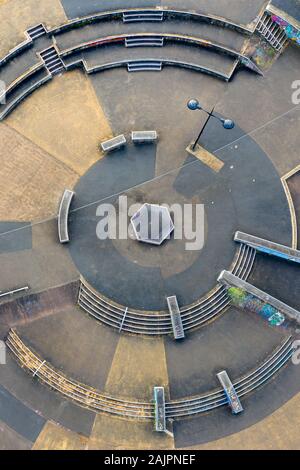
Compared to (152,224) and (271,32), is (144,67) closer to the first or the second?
(271,32)

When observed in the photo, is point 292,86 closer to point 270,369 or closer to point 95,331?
point 270,369

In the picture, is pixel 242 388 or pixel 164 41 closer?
pixel 242 388

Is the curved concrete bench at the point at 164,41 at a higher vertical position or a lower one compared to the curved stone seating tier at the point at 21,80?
higher

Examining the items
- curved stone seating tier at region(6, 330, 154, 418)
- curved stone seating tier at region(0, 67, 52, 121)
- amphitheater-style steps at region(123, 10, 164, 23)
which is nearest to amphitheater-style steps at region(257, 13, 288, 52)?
amphitheater-style steps at region(123, 10, 164, 23)

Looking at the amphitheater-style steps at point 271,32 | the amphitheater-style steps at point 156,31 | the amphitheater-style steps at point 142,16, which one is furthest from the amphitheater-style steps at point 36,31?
the amphitheater-style steps at point 271,32

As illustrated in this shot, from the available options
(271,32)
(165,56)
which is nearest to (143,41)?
(165,56)

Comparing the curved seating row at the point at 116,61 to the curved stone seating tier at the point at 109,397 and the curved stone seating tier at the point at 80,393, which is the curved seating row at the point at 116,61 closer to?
the curved stone seating tier at the point at 109,397

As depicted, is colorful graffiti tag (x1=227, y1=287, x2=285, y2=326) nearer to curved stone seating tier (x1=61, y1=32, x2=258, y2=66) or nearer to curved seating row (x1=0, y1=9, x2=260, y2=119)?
curved seating row (x1=0, y1=9, x2=260, y2=119)
